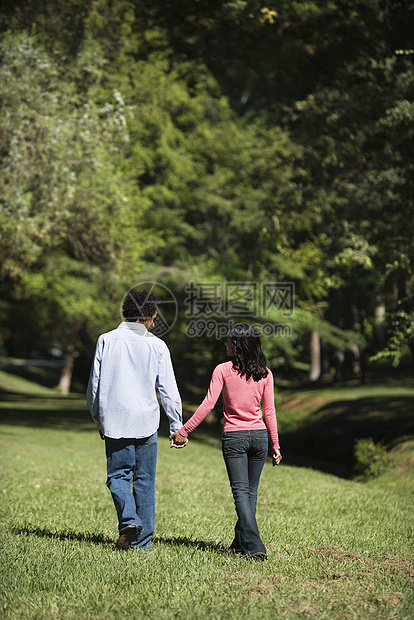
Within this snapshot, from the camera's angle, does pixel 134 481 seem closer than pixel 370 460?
Yes

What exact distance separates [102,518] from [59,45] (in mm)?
11704

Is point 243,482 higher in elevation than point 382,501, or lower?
higher

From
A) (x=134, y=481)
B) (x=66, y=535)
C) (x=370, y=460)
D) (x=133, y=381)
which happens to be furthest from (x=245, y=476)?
(x=370, y=460)

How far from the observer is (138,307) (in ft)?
18.6

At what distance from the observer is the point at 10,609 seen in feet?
13.9

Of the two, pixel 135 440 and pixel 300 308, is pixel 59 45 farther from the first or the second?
pixel 300 308

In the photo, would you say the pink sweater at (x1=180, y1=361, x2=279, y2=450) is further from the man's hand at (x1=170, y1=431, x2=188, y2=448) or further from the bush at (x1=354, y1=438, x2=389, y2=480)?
the bush at (x1=354, y1=438, x2=389, y2=480)

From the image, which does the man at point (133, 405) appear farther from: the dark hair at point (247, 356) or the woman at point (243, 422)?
the dark hair at point (247, 356)

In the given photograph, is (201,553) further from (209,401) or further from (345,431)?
(345,431)

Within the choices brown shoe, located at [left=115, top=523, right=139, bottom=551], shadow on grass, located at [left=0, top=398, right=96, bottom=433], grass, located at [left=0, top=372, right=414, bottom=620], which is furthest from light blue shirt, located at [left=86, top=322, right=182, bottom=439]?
shadow on grass, located at [left=0, top=398, right=96, bottom=433]

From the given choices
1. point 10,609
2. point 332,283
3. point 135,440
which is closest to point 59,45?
point 332,283

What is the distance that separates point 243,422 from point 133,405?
0.94m

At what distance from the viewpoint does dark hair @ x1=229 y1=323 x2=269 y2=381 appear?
5.76 m

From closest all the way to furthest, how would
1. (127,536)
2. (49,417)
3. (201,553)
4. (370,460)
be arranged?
(127,536) → (201,553) → (370,460) → (49,417)
